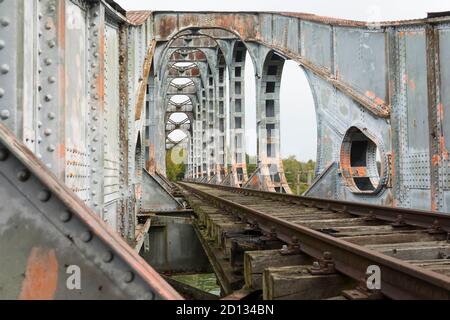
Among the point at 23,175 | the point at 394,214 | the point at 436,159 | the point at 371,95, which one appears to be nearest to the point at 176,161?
the point at 371,95

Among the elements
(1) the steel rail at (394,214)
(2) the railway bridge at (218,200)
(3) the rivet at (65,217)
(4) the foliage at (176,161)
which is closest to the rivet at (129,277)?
(2) the railway bridge at (218,200)

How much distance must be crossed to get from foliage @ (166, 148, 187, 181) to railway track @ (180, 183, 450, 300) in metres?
68.5

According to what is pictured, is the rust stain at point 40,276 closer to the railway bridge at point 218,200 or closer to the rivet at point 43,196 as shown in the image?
the railway bridge at point 218,200

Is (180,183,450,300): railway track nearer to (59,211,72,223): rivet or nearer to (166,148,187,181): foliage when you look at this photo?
(59,211,72,223): rivet

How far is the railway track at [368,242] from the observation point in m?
2.92

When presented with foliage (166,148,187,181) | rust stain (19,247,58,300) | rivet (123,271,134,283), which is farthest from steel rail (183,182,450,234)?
foliage (166,148,187,181)

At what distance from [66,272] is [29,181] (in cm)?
41

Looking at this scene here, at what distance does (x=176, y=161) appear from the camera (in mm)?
83812

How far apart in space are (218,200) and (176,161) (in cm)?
7363

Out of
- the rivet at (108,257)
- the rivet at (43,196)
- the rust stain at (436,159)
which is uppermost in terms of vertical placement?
the rust stain at (436,159)

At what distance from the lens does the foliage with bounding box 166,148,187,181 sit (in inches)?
3056

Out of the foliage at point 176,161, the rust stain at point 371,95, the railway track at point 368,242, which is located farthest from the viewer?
the foliage at point 176,161

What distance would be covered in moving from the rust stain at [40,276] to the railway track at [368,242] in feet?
6.03

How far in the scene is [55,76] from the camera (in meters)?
3.71
